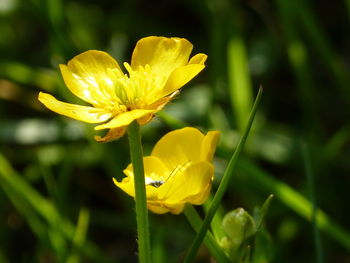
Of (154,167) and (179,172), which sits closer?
(179,172)

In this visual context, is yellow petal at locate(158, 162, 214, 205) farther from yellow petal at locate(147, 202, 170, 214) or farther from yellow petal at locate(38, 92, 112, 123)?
yellow petal at locate(38, 92, 112, 123)

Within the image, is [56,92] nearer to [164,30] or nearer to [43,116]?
[43,116]

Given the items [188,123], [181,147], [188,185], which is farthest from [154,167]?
[188,123]

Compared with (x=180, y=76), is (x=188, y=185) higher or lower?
lower

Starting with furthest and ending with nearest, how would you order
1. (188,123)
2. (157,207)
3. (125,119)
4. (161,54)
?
(188,123) → (161,54) → (157,207) → (125,119)

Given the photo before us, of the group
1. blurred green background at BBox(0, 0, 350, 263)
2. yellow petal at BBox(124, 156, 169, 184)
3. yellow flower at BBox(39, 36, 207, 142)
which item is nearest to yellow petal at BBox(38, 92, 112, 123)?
yellow flower at BBox(39, 36, 207, 142)

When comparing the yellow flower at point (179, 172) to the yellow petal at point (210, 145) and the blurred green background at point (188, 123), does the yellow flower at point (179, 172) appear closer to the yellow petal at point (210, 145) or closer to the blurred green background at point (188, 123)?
the yellow petal at point (210, 145)

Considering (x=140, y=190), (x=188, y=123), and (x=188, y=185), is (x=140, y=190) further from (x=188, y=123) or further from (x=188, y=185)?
(x=188, y=123)
